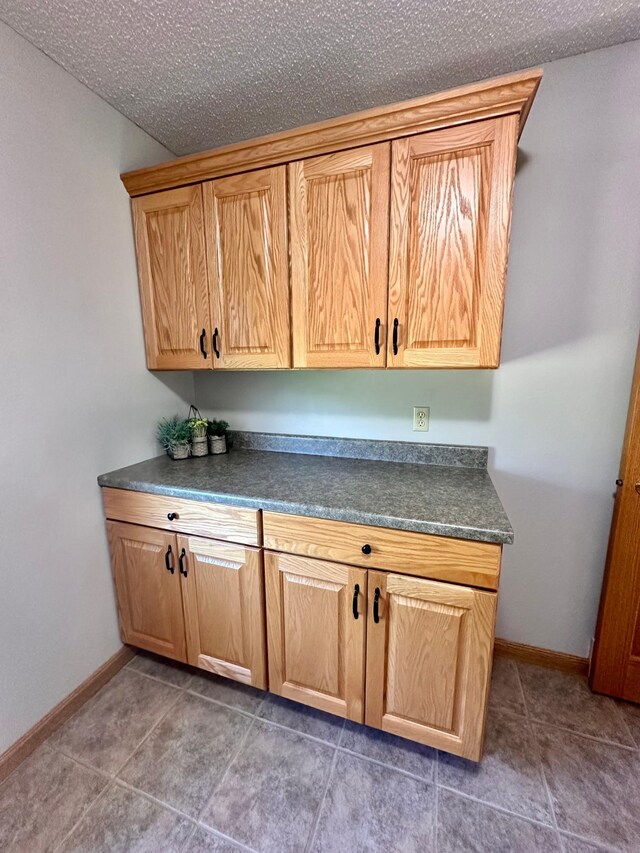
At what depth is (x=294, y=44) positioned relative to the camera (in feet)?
3.88

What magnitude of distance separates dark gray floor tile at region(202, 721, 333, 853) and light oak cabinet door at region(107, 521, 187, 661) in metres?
0.47

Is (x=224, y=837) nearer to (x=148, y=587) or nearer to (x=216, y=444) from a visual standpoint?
(x=148, y=587)

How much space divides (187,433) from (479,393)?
1.39 m

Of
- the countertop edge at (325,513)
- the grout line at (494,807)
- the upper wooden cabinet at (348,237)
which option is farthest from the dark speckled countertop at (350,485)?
the grout line at (494,807)

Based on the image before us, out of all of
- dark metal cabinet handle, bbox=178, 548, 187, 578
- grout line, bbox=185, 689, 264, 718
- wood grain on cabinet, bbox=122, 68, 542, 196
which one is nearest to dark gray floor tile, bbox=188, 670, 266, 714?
grout line, bbox=185, 689, 264, 718

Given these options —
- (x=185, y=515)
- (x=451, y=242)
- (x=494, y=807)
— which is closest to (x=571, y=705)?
(x=494, y=807)

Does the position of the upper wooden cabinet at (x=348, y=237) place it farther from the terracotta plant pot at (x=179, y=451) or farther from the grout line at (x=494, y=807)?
the grout line at (x=494, y=807)

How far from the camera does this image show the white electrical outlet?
5.25ft

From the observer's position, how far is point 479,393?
1532mm

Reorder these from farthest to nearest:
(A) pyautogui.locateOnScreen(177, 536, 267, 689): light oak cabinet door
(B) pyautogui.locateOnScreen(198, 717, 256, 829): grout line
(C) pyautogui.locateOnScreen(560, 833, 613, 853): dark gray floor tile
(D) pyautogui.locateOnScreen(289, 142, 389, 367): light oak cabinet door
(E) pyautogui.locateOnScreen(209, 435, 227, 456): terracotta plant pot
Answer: (E) pyautogui.locateOnScreen(209, 435, 227, 456): terracotta plant pot < (A) pyautogui.locateOnScreen(177, 536, 267, 689): light oak cabinet door < (D) pyautogui.locateOnScreen(289, 142, 389, 367): light oak cabinet door < (B) pyautogui.locateOnScreen(198, 717, 256, 829): grout line < (C) pyautogui.locateOnScreen(560, 833, 613, 853): dark gray floor tile

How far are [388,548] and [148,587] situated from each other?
3.55 ft

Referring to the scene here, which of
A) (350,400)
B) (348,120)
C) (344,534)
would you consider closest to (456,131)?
(348,120)

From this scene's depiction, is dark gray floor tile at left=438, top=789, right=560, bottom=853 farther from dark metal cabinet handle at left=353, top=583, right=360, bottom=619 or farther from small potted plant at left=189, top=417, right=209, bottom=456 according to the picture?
small potted plant at left=189, top=417, right=209, bottom=456

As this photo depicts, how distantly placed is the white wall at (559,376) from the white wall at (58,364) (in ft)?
3.09
